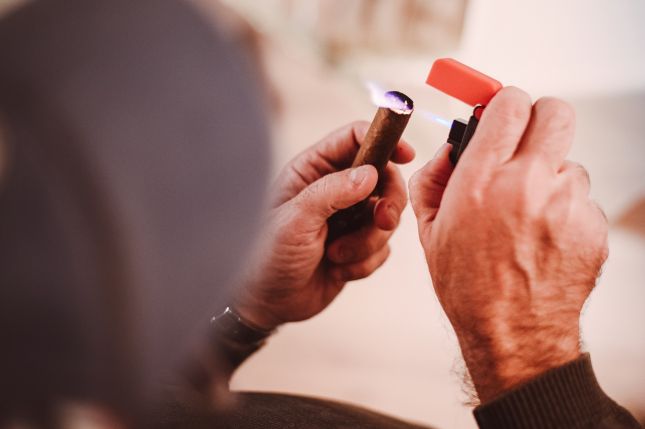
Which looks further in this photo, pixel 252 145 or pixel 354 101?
pixel 354 101

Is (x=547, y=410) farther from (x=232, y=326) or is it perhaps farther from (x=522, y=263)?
(x=232, y=326)

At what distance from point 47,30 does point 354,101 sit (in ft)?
3.99

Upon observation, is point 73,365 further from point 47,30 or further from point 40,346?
point 47,30

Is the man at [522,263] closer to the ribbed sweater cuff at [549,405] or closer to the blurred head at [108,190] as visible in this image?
the ribbed sweater cuff at [549,405]

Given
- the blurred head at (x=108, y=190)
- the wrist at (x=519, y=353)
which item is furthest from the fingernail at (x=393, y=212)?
the blurred head at (x=108, y=190)

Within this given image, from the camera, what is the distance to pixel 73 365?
9.0 inches

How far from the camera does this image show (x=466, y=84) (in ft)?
1.64

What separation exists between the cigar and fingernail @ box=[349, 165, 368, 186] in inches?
0.8

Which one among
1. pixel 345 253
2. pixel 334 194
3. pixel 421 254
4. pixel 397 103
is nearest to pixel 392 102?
pixel 397 103

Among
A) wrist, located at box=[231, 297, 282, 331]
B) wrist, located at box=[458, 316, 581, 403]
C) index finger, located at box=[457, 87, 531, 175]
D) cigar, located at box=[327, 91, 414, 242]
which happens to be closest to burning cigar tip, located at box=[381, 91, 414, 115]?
cigar, located at box=[327, 91, 414, 242]

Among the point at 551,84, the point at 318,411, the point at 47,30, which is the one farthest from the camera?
the point at 551,84

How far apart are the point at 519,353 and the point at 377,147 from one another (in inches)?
10.6

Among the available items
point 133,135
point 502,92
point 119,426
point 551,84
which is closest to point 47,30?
point 133,135

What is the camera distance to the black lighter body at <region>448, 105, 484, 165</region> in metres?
0.50
